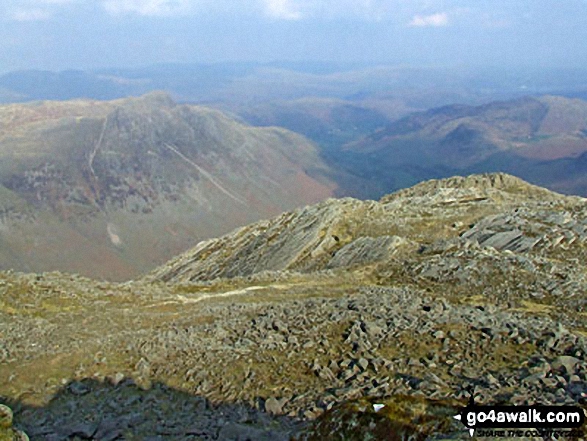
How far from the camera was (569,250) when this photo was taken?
3684cm

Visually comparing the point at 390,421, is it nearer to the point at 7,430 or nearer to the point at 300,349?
the point at 7,430

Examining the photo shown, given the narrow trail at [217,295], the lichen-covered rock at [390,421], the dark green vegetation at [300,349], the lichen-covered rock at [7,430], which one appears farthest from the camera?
the narrow trail at [217,295]

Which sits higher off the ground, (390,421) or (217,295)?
(390,421)

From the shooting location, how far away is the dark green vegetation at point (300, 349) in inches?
591

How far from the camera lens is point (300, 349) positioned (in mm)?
19344

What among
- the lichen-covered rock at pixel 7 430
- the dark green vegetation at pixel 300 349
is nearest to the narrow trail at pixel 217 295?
the dark green vegetation at pixel 300 349

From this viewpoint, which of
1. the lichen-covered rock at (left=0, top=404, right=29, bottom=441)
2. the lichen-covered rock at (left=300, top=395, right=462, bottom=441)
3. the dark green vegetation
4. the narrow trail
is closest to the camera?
the lichen-covered rock at (left=300, top=395, right=462, bottom=441)

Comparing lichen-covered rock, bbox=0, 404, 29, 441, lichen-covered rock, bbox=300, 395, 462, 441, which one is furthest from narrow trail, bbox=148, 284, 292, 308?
lichen-covered rock, bbox=300, 395, 462, 441

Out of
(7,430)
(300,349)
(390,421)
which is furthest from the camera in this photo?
(300,349)

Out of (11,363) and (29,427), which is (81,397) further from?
(11,363)

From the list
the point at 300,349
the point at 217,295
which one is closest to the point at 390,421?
the point at 300,349

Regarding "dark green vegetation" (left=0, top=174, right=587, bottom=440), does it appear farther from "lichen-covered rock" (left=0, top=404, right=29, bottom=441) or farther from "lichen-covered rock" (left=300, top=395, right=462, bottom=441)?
"lichen-covered rock" (left=0, top=404, right=29, bottom=441)

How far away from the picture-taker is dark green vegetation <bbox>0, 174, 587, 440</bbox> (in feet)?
49.3

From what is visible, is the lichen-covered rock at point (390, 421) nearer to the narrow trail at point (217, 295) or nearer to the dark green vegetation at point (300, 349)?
the dark green vegetation at point (300, 349)
